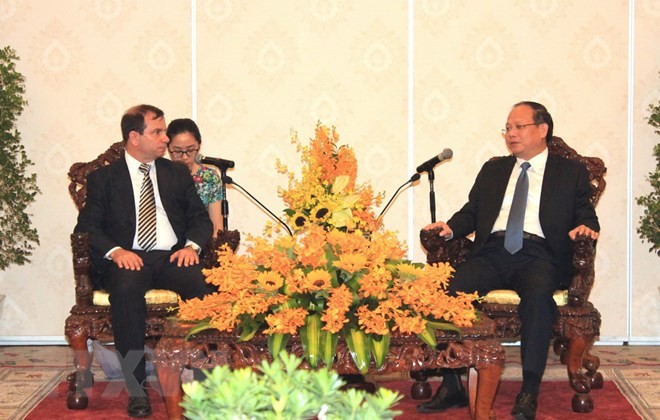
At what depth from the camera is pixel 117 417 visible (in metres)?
4.34

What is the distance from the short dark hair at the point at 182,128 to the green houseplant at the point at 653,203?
268cm

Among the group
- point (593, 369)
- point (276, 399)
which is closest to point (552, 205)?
point (593, 369)

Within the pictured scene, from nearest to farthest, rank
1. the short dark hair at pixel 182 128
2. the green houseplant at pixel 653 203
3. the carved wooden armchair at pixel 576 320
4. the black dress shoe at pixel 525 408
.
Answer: the black dress shoe at pixel 525 408
the carved wooden armchair at pixel 576 320
the short dark hair at pixel 182 128
the green houseplant at pixel 653 203

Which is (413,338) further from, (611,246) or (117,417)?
(611,246)

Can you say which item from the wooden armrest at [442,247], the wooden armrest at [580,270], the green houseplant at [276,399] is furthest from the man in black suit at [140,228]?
the green houseplant at [276,399]

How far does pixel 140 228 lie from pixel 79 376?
827 millimetres

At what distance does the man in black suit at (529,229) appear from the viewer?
14.5ft

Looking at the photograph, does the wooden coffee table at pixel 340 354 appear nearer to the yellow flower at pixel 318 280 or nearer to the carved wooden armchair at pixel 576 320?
the yellow flower at pixel 318 280

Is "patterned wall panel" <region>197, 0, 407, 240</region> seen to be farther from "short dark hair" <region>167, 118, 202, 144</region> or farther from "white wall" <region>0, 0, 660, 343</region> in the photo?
"short dark hair" <region>167, 118, 202, 144</region>

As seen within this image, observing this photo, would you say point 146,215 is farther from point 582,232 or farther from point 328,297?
point 582,232

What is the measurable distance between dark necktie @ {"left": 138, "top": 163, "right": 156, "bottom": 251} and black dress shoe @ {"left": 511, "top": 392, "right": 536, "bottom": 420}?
6.62 feet

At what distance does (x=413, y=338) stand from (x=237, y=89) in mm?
2634

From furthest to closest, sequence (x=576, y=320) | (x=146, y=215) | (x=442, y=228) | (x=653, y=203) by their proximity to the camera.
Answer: (x=653, y=203) → (x=146, y=215) → (x=442, y=228) → (x=576, y=320)

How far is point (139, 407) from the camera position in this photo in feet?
14.2
